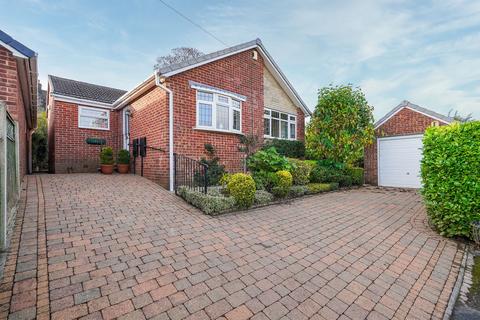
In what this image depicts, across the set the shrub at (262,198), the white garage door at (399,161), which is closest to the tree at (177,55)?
the white garage door at (399,161)

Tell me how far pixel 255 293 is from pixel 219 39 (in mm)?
13477

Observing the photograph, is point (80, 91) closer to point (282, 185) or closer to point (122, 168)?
point (122, 168)

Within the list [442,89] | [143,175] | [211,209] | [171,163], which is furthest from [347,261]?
[442,89]

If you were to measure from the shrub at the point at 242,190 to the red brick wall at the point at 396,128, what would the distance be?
33.4 feet

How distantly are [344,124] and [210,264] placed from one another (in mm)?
10480

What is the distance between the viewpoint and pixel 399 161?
12188 millimetres

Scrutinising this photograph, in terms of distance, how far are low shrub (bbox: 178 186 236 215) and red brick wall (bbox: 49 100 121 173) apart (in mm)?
8347

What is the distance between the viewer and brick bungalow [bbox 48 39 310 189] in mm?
8008

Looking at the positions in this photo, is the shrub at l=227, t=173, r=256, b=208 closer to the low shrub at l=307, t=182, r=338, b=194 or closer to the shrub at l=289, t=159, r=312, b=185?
the shrub at l=289, t=159, r=312, b=185

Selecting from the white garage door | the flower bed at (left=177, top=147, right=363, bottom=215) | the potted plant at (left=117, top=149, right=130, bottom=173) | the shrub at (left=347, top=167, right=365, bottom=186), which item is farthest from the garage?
the potted plant at (left=117, top=149, right=130, bottom=173)

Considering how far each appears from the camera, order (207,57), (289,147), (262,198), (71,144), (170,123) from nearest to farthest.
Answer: (262,198) → (170,123) → (207,57) → (71,144) → (289,147)

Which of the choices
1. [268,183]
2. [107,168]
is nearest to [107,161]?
[107,168]

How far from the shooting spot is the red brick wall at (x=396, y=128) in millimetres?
11758

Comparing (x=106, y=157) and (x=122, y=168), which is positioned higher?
(x=106, y=157)
